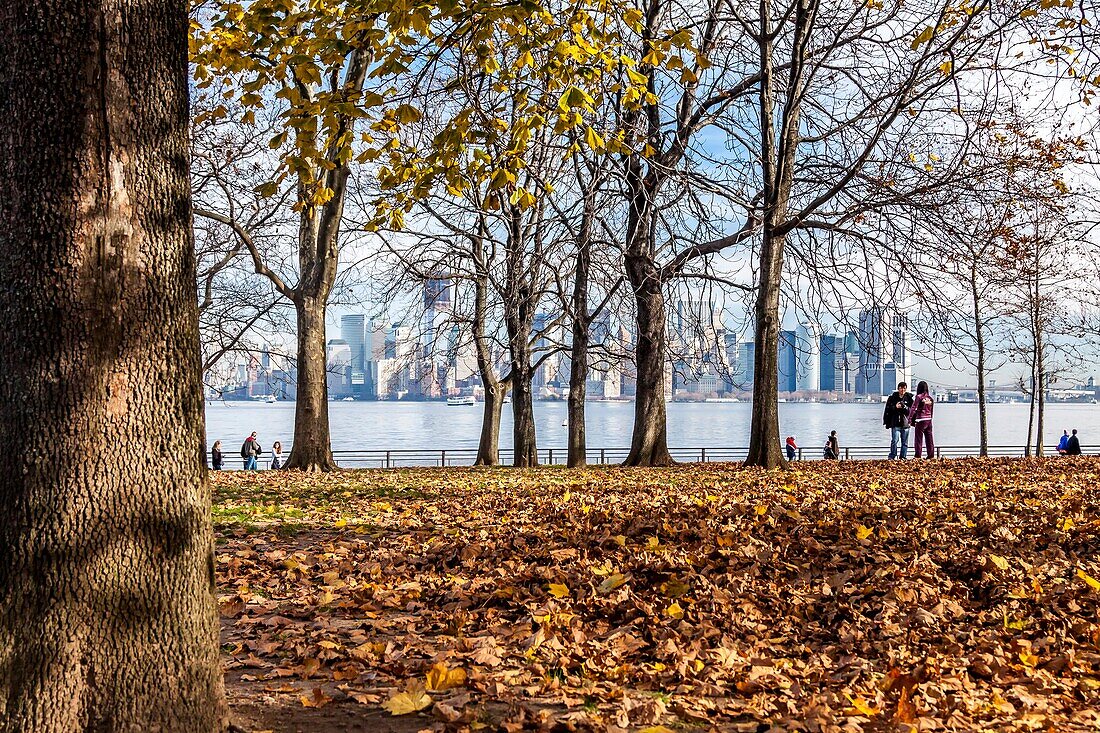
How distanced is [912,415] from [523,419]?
913 centimetres

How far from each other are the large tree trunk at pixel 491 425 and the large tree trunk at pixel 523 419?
832 mm

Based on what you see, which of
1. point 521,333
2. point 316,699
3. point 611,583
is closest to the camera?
point 316,699

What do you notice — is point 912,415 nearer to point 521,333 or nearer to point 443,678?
point 521,333

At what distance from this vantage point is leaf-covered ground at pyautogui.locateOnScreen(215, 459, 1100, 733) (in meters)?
3.49

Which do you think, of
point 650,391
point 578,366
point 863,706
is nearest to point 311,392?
point 578,366

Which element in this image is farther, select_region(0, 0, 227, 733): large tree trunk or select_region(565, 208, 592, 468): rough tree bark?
select_region(565, 208, 592, 468): rough tree bark

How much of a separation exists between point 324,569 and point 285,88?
4.02 meters

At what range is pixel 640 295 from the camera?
49.6 feet

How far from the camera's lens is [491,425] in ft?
73.1

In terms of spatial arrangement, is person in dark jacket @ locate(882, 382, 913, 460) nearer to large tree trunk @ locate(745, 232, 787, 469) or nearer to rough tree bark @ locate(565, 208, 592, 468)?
rough tree bark @ locate(565, 208, 592, 468)

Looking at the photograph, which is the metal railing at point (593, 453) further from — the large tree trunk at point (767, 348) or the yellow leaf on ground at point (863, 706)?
the yellow leaf on ground at point (863, 706)

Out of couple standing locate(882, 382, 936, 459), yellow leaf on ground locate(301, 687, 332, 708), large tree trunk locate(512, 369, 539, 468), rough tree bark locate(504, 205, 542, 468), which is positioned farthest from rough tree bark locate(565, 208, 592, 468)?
yellow leaf on ground locate(301, 687, 332, 708)

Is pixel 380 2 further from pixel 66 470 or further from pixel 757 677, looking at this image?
pixel 757 677

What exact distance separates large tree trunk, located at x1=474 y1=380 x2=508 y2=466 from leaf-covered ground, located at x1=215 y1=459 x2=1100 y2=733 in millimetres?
13701
